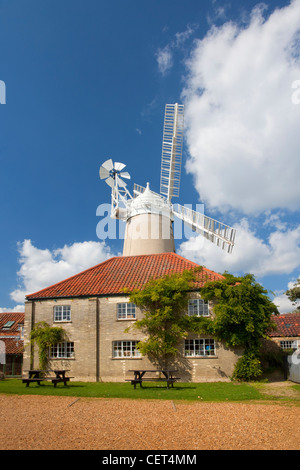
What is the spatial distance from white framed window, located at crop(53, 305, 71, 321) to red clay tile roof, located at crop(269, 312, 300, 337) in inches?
742

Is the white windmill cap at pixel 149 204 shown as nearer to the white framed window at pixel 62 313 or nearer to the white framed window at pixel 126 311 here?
the white framed window at pixel 126 311

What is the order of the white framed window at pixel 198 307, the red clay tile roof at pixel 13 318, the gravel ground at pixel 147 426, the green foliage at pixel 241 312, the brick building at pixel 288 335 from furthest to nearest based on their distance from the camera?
the red clay tile roof at pixel 13 318 < the brick building at pixel 288 335 < the white framed window at pixel 198 307 < the green foliage at pixel 241 312 < the gravel ground at pixel 147 426

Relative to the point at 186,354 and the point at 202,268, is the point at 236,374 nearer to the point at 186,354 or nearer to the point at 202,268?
the point at 186,354

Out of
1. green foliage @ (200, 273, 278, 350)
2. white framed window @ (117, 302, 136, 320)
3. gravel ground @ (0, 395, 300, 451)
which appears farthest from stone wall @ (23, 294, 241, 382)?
gravel ground @ (0, 395, 300, 451)

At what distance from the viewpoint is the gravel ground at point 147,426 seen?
8.37m

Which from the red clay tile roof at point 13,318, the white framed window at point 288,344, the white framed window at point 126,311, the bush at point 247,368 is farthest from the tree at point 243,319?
the red clay tile roof at point 13,318

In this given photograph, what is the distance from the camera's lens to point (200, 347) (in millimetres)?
21906

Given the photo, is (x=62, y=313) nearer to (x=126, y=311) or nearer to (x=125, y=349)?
(x=126, y=311)

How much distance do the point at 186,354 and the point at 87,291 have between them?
7605 millimetres

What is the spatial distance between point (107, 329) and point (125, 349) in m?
1.68

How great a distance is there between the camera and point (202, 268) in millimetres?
24109

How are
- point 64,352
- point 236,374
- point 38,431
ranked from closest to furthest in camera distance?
point 38,431
point 236,374
point 64,352

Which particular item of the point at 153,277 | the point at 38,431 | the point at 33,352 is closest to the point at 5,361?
the point at 33,352

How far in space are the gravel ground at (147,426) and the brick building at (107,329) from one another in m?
8.08
